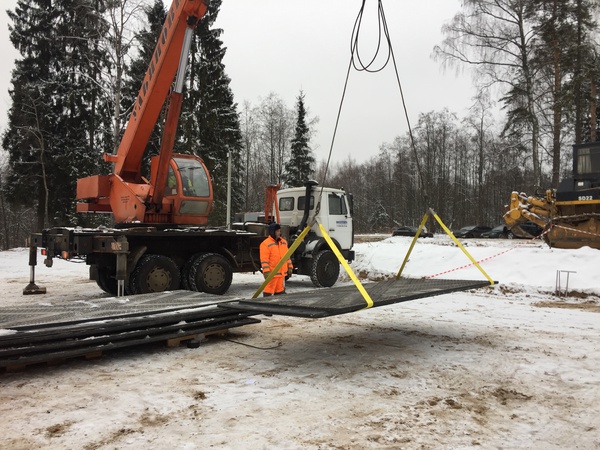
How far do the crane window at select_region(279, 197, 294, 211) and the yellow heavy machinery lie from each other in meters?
8.49

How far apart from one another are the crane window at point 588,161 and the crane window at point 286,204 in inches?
410

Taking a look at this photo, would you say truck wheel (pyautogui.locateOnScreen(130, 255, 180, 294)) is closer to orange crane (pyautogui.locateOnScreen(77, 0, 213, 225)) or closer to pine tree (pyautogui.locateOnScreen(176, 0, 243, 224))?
orange crane (pyautogui.locateOnScreen(77, 0, 213, 225))

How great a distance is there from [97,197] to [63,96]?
22070 millimetres

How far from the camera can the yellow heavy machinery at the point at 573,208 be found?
1398cm

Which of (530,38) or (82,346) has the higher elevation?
(530,38)

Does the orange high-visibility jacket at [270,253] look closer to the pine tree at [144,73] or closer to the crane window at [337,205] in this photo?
the crane window at [337,205]

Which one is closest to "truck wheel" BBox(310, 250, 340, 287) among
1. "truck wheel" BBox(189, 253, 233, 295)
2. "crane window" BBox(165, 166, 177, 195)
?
"truck wheel" BBox(189, 253, 233, 295)

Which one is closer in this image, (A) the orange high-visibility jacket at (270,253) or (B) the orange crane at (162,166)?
(A) the orange high-visibility jacket at (270,253)

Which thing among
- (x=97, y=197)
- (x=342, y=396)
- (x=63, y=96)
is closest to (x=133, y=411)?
(x=342, y=396)

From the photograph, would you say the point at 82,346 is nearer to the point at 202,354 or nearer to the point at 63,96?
the point at 202,354

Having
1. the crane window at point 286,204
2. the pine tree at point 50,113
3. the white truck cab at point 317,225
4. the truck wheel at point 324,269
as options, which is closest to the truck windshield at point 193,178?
the white truck cab at point 317,225

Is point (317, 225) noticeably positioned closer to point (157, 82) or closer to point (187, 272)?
point (187, 272)

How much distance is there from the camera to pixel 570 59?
21766 millimetres

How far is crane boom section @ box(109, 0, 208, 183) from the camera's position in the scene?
8938mm
